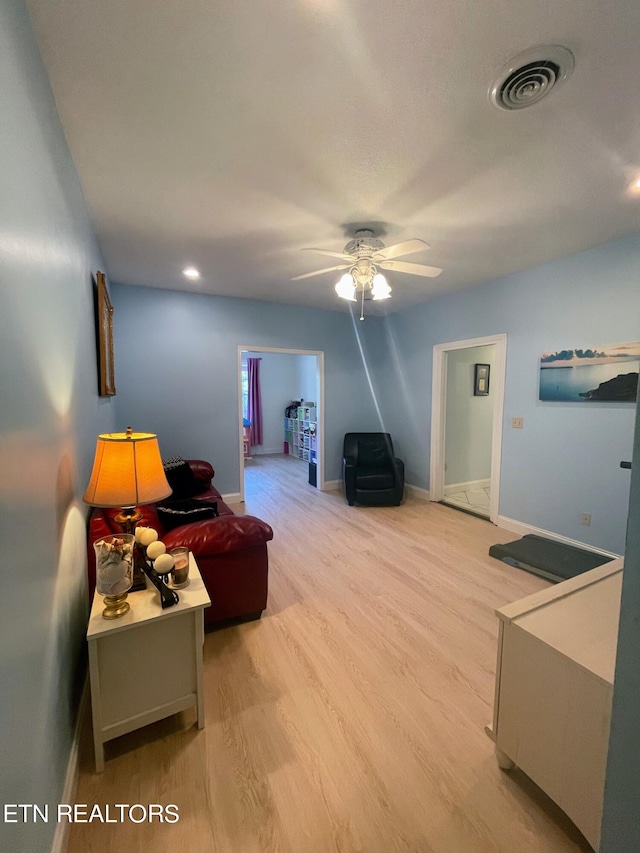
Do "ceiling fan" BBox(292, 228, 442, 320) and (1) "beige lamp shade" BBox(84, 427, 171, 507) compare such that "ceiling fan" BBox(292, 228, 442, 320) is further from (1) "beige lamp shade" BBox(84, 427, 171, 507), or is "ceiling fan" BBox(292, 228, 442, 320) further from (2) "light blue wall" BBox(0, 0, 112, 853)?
(1) "beige lamp shade" BBox(84, 427, 171, 507)

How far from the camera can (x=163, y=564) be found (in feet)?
4.61

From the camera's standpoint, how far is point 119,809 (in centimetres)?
121

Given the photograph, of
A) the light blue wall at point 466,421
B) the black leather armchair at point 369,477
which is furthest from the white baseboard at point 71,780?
the light blue wall at point 466,421

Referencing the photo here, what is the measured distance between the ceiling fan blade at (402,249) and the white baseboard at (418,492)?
10.5 ft

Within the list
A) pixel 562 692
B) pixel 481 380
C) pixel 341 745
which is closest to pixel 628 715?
pixel 562 692

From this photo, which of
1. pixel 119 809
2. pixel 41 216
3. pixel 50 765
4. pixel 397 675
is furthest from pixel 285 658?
pixel 41 216

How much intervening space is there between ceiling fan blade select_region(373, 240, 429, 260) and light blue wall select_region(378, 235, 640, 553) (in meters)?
1.72

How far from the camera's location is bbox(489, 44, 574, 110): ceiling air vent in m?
1.21

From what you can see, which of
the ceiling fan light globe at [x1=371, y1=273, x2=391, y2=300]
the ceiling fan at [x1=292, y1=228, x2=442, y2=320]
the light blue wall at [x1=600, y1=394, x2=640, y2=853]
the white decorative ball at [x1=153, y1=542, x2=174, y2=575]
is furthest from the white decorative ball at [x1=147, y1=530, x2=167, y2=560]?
the ceiling fan light globe at [x1=371, y1=273, x2=391, y2=300]

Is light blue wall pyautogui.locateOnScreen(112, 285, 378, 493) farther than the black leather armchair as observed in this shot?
No

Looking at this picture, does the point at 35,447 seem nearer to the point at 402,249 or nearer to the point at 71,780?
the point at 71,780

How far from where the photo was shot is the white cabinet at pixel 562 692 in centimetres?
105

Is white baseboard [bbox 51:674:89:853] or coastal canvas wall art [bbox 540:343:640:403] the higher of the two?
coastal canvas wall art [bbox 540:343:640:403]

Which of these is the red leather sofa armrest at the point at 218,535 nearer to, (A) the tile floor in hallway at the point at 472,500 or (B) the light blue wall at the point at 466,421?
(A) the tile floor in hallway at the point at 472,500
